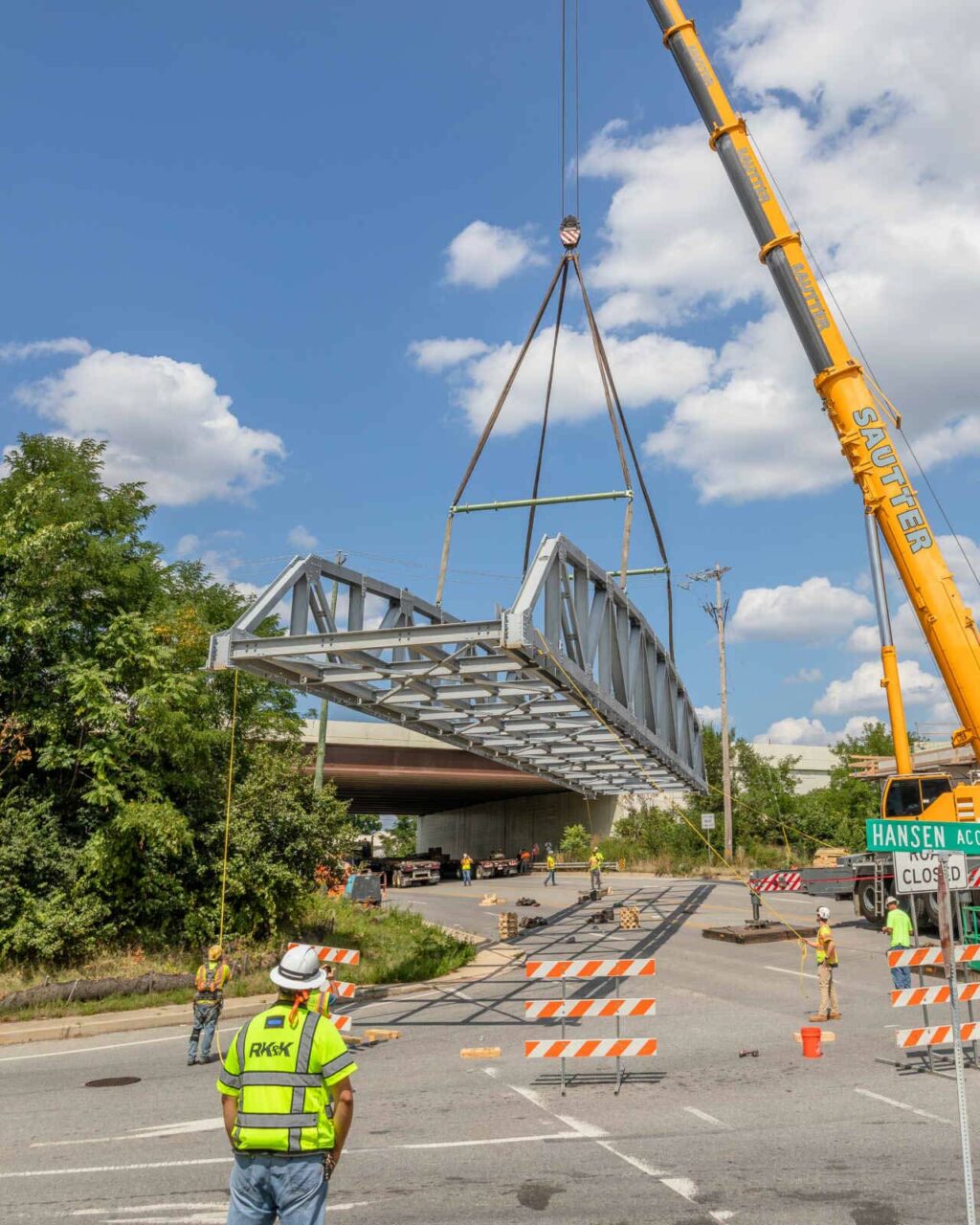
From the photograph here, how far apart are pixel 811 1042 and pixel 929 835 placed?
451 cm

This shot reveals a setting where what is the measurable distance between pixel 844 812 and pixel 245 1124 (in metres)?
54.4

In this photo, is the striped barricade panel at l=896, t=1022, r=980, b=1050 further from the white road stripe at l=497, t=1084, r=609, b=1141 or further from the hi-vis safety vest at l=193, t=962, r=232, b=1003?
the hi-vis safety vest at l=193, t=962, r=232, b=1003

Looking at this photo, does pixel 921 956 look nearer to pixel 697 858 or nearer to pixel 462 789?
pixel 697 858

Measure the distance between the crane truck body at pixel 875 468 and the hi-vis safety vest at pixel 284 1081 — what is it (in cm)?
1647

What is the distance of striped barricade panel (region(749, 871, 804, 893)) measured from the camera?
2416 centimetres

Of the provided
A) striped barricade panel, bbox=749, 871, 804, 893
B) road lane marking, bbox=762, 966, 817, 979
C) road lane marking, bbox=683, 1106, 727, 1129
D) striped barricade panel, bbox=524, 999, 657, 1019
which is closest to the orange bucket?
striped barricade panel, bbox=524, 999, 657, 1019

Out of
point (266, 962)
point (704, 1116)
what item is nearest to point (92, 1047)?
point (266, 962)

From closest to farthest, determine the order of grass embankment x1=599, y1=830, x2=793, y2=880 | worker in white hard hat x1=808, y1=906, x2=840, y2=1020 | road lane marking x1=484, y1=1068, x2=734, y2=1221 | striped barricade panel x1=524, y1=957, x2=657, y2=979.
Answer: road lane marking x1=484, y1=1068, x2=734, y2=1221
striped barricade panel x1=524, y1=957, x2=657, y2=979
worker in white hard hat x1=808, y1=906, x2=840, y2=1020
grass embankment x1=599, y1=830, x2=793, y2=880

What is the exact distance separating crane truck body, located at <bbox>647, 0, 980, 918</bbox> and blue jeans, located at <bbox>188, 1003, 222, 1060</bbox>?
13933mm

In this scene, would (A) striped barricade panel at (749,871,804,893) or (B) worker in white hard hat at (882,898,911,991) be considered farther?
(A) striped barricade panel at (749,871,804,893)

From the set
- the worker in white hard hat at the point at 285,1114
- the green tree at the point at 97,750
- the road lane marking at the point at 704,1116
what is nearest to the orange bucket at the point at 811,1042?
the road lane marking at the point at 704,1116

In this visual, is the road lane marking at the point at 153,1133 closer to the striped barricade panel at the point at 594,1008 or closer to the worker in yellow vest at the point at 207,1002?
the worker in yellow vest at the point at 207,1002

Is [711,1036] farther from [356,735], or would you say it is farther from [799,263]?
[356,735]

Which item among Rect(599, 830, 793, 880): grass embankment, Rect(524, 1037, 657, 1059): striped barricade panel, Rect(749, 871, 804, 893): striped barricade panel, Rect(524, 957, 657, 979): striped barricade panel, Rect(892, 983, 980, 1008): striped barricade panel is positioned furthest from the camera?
Rect(599, 830, 793, 880): grass embankment
